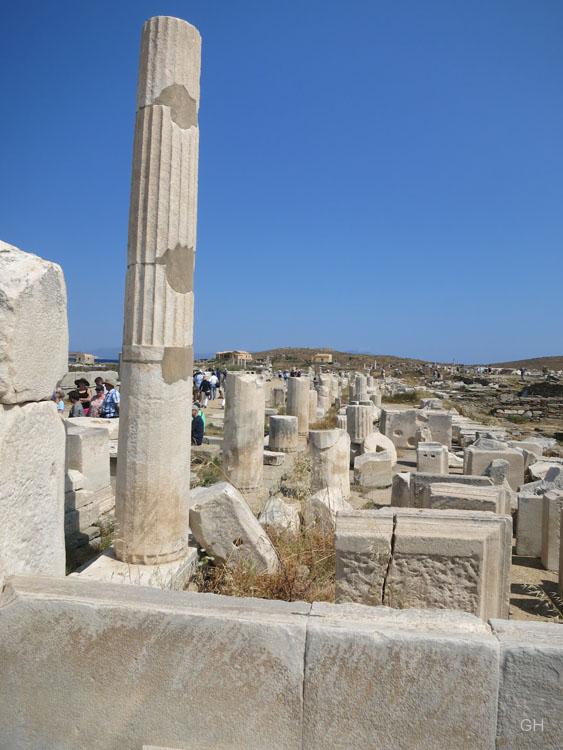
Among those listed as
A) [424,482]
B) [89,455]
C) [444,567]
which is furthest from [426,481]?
[89,455]

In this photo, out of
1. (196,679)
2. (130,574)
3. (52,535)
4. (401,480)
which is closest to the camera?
(196,679)

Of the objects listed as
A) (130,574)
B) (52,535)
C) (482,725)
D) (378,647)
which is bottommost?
(130,574)

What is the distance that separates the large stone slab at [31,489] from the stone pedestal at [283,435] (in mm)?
10205

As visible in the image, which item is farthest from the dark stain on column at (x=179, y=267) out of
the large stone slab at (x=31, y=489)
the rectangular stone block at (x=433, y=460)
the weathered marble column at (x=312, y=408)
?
the weathered marble column at (x=312, y=408)

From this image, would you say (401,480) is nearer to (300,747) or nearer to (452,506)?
(452,506)

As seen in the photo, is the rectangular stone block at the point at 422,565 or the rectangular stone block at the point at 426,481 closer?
the rectangular stone block at the point at 422,565

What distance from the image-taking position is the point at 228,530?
4730 mm

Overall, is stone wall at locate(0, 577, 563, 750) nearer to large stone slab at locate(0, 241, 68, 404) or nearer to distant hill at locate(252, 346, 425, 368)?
large stone slab at locate(0, 241, 68, 404)

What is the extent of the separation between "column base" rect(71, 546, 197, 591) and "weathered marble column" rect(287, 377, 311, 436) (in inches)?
467

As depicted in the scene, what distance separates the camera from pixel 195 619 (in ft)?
7.12

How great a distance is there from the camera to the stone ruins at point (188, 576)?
2053 millimetres

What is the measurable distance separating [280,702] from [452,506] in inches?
139

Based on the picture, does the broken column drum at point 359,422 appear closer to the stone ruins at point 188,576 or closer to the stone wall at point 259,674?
the stone ruins at point 188,576

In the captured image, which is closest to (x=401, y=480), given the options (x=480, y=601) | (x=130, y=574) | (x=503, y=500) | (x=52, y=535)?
(x=503, y=500)
